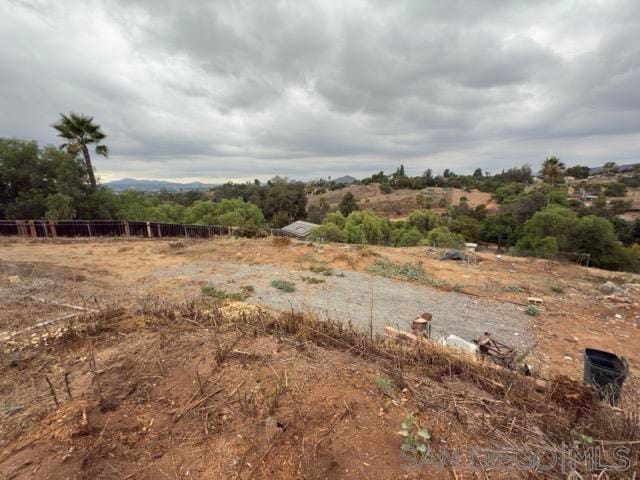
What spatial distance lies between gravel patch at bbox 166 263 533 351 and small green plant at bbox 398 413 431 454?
3052 millimetres

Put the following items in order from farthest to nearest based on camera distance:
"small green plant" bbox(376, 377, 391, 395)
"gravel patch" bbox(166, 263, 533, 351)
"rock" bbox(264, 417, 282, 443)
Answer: "gravel patch" bbox(166, 263, 533, 351) < "small green plant" bbox(376, 377, 391, 395) < "rock" bbox(264, 417, 282, 443)

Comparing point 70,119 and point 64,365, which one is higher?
point 70,119

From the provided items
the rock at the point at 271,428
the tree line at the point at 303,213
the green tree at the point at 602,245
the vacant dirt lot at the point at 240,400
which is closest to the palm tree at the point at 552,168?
the tree line at the point at 303,213

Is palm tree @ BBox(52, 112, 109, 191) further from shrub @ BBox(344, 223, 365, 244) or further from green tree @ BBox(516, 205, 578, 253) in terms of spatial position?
green tree @ BBox(516, 205, 578, 253)

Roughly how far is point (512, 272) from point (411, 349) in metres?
11.7

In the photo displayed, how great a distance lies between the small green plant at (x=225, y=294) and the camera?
659 cm

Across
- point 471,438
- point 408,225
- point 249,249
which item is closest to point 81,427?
point 471,438

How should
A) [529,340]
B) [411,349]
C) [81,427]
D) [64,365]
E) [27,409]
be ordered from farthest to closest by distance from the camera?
1. [529,340]
2. [411,349]
3. [64,365]
4. [27,409]
5. [81,427]

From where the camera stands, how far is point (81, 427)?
1735mm

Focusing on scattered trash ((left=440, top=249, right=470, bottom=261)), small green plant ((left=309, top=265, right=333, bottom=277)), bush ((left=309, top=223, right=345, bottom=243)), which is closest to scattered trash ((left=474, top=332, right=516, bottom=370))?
small green plant ((left=309, top=265, right=333, bottom=277))

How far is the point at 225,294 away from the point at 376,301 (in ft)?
14.0

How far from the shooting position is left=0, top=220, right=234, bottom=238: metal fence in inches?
512

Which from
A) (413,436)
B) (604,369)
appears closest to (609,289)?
(604,369)

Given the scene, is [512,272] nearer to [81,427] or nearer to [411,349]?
Answer: [411,349]
